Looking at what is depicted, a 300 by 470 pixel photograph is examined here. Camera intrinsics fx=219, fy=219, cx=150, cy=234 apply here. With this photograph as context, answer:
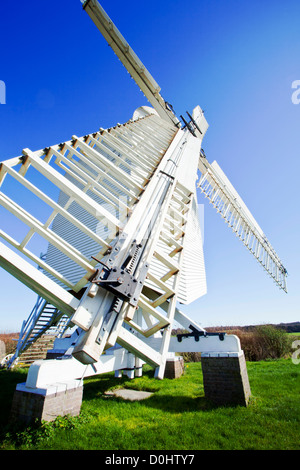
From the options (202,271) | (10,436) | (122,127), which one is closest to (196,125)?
(122,127)

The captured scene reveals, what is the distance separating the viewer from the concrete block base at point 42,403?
3.28 metres

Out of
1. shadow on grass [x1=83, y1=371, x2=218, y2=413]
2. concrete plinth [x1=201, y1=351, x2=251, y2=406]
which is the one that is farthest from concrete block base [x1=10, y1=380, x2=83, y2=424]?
concrete plinth [x1=201, y1=351, x2=251, y2=406]

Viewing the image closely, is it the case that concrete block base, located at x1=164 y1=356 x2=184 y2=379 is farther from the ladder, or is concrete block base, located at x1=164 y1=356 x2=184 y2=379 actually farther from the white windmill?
the ladder

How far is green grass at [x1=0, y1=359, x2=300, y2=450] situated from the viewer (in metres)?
3.14

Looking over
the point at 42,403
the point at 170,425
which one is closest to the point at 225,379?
the point at 170,425

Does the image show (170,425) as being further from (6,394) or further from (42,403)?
(6,394)

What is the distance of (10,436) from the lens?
10.3ft

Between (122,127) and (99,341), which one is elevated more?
(122,127)

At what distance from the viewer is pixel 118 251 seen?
264 centimetres

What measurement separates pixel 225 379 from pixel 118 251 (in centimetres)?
433

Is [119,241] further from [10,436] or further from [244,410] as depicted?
[244,410]

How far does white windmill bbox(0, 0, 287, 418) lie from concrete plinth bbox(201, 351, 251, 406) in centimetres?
12

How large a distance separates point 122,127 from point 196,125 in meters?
5.93

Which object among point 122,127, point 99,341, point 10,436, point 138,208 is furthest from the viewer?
point 122,127
